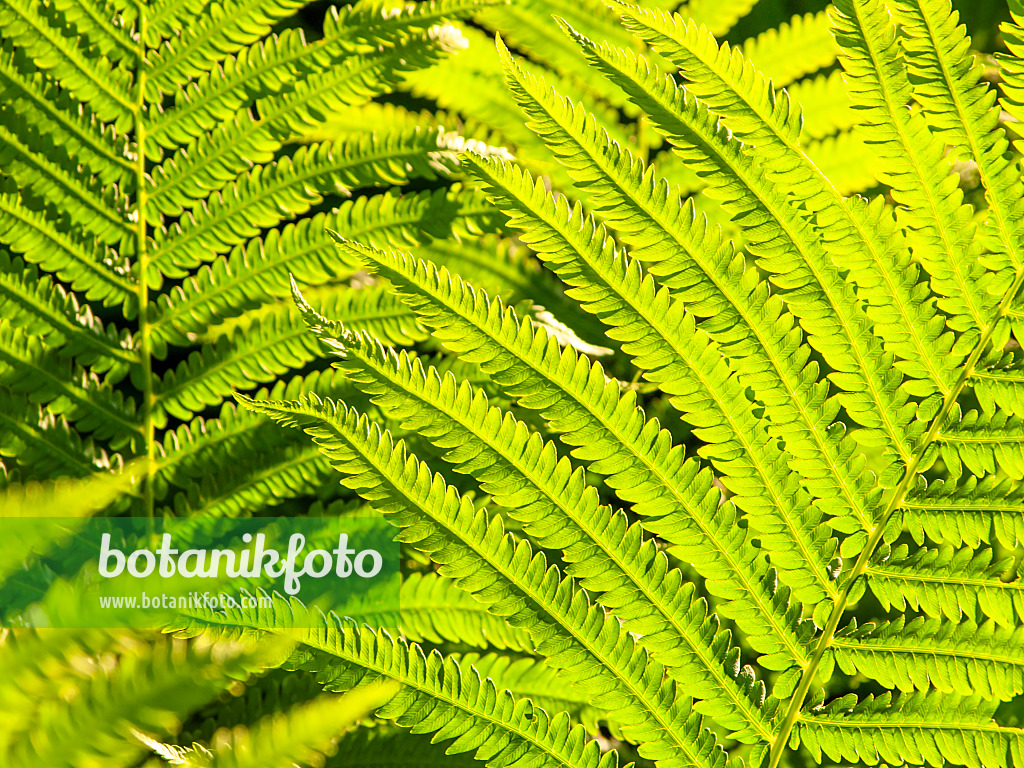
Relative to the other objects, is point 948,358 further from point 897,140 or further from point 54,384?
point 54,384

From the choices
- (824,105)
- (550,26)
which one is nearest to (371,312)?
(550,26)

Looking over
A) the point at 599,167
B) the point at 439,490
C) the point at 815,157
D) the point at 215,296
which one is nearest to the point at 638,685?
the point at 439,490

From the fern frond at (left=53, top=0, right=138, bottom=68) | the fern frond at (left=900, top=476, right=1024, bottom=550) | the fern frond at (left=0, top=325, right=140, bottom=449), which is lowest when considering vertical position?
the fern frond at (left=0, top=325, right=140, bottom=449)

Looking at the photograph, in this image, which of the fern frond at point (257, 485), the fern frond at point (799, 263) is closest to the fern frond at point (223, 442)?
the fern frond at point (257, 485)

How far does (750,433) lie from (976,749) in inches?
15.9

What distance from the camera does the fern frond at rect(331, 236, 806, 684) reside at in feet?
3.03

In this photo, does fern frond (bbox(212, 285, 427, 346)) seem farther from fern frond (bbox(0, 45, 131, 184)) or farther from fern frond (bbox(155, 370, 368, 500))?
fern frond (bbox(0, 45, 131, 184))

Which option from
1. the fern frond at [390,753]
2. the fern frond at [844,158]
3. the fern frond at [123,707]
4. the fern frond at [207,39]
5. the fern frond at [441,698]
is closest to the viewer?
the fern frond at [123,707]

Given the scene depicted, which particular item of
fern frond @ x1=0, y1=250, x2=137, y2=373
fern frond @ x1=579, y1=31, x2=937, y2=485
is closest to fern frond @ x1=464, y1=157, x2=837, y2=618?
fern frond @ x1=579, y1=31, x2=937, y2=485

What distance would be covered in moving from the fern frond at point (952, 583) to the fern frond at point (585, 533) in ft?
0.65

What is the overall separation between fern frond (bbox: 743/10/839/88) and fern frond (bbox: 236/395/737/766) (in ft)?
4.07

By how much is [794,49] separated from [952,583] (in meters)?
1.20

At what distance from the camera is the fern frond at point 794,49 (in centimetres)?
167

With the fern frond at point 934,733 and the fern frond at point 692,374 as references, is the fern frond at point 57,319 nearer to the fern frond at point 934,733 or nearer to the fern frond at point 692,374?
the fern frond at point 692,374
